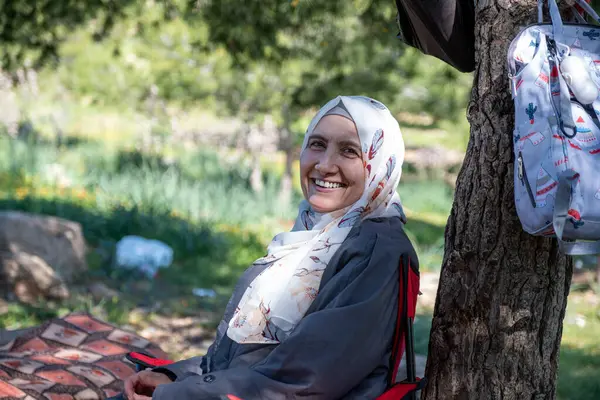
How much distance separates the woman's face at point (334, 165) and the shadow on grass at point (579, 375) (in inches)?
82.8

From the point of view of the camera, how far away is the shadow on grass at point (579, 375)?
12.8 ft

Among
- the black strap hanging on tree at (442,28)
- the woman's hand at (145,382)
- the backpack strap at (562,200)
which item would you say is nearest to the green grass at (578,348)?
the woman's hand at (145,382)

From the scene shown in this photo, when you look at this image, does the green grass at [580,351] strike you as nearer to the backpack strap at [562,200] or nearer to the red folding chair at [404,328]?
the red folding chair at [404,328]

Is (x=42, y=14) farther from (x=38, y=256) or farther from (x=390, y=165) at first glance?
(x=390, y=165)

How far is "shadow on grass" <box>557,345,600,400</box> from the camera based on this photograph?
390 centimetres

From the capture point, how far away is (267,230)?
8.47m

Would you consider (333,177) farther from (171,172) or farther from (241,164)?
(241,164)

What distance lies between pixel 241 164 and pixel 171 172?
1.76 meters

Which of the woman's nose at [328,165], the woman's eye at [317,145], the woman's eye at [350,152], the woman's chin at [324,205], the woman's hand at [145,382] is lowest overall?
the woman's hand at [145,382]

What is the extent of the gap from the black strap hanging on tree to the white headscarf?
9.3 inches

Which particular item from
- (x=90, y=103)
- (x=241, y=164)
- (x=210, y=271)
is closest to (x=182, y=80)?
(x=241, y=164)

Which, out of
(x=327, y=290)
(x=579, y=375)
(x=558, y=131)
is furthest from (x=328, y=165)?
(x=579, y=375)

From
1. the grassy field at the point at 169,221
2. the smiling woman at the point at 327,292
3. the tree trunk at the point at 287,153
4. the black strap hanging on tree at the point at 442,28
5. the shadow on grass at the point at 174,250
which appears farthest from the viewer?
the tree trunk at the point at 287,153

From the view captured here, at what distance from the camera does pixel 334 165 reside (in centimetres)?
240
